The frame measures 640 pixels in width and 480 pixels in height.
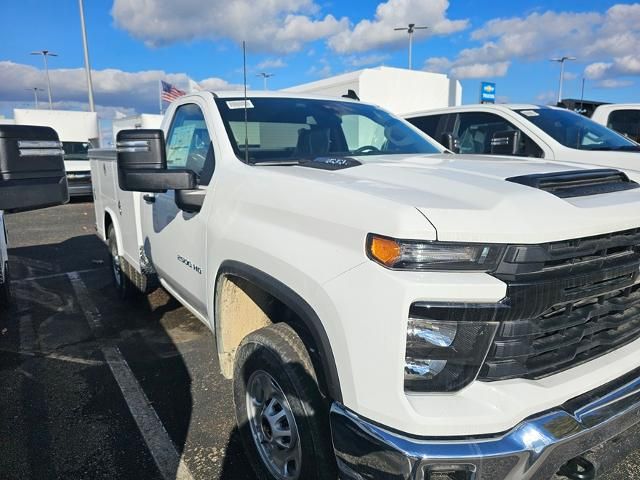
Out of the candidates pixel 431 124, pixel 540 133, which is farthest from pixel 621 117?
pixel 431 124

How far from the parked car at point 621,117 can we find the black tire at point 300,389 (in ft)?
25.4

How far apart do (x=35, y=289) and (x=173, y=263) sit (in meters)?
3.69

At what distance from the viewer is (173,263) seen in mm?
3430

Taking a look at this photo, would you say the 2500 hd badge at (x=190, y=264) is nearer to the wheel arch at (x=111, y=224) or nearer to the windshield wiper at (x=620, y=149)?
the wheel arch at (x=111, y=224)

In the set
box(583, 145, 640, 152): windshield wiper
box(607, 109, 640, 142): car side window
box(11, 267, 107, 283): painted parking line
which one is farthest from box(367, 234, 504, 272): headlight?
box(607, 109, 640, 142): car side window

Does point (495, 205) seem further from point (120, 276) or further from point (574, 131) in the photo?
point (574, 131)

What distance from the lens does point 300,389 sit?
198cm

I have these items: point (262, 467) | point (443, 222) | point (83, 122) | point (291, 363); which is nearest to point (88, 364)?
point (262, 467)

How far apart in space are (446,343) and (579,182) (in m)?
0.94

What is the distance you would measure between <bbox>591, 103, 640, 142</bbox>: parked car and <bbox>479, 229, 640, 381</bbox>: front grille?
7152 millimetres

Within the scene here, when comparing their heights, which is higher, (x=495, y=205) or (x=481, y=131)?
(x=481, y=131)

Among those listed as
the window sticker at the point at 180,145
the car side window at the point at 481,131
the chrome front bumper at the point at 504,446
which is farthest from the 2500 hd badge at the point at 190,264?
the car side window at the point at 481,131

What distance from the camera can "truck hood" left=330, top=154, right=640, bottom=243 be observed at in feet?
5.06

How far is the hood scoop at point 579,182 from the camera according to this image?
1846mm
